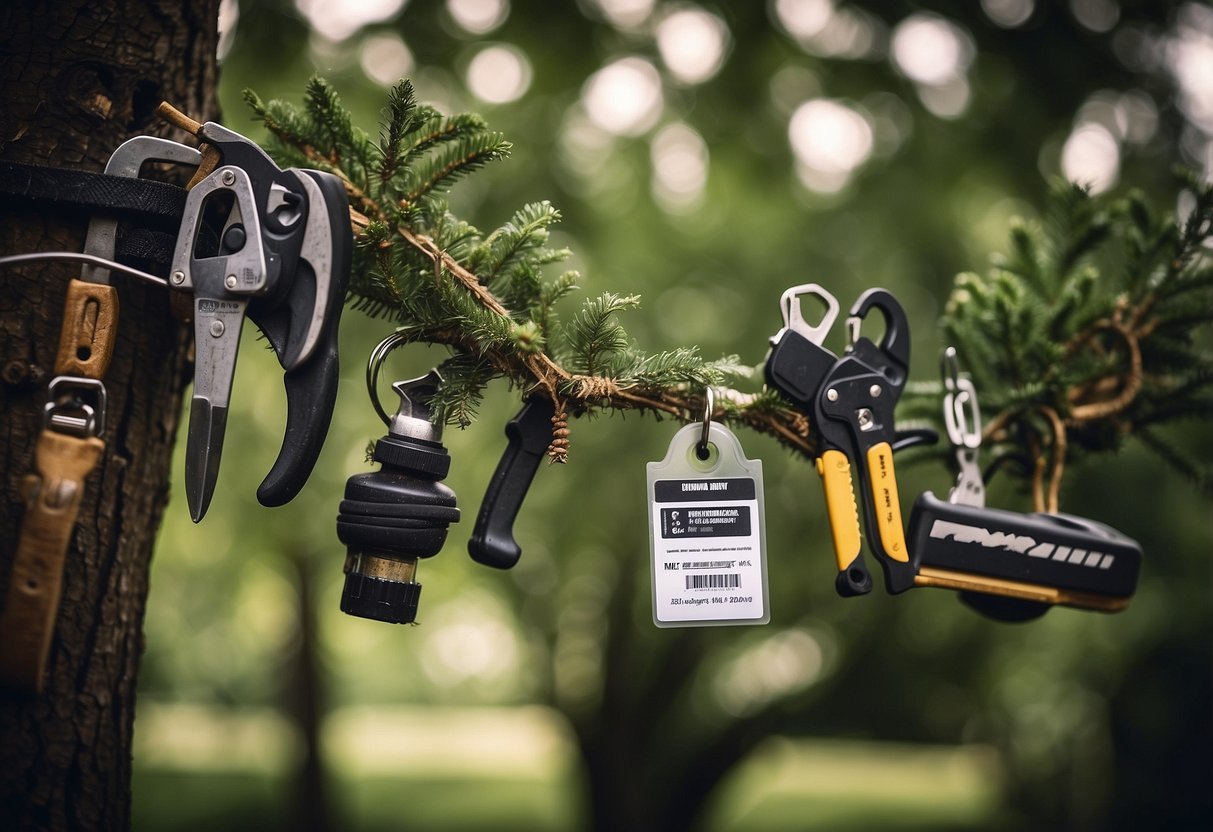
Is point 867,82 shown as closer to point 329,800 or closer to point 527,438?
point 527,438

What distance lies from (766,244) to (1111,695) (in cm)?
538

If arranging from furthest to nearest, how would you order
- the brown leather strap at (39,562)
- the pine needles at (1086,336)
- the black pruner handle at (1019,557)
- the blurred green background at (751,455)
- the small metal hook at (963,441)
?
1. the blurred green background at (751,455)
2. the pine needles at (1086,336)
3. the small metal hook at (963,441)
4. the black pruner handle at (1019,557)
5. the brown leather strap at (39,562)

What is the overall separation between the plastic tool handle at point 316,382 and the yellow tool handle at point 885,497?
2.59ft

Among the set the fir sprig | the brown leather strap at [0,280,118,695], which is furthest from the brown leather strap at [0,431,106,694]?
the fir sprig

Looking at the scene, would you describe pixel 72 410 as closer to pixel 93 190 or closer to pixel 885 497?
pixel 93 190

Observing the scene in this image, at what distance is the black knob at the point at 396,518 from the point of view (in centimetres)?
110

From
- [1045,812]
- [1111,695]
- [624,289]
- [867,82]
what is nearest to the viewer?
[867,82]

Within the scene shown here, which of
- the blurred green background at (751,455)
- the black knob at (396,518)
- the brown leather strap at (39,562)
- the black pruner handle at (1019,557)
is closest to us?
the brown leather strap at (39,562)

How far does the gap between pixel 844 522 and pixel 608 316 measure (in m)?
0.46

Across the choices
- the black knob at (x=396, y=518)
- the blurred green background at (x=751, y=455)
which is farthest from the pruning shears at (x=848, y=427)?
the blurred green background at (x=751, y=455)

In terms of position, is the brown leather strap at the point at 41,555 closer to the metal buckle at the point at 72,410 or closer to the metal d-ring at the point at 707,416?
the metal buckle at the point at 72,410

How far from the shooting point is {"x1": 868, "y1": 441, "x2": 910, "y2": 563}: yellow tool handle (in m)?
1.28

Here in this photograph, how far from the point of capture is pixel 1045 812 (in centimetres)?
888

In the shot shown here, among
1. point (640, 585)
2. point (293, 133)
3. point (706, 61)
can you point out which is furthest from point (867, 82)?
point (640, 585)
